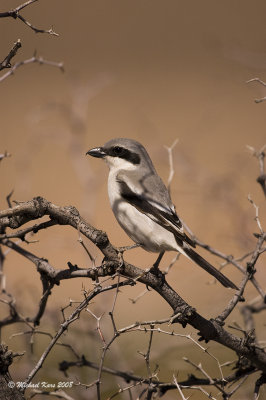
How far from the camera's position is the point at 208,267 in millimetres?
2672

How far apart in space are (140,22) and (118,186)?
5.95 meters

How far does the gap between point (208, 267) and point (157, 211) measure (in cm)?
40

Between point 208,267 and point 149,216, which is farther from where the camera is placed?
point 149,216

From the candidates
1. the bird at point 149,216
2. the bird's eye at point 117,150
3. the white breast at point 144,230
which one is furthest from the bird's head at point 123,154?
the white breast at point 144,230

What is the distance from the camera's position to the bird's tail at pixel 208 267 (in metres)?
2.57

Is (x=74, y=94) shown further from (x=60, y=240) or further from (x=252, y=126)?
(x=252, y=126)

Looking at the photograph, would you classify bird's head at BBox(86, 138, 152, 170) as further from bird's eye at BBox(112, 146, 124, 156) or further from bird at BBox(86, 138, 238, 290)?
bird at BBox(86, 138, 238, 290)

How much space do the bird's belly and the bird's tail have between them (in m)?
0.07

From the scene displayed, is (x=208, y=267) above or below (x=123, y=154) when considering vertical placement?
below

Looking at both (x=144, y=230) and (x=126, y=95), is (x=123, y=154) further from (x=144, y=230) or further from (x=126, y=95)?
(x=126, y=95)

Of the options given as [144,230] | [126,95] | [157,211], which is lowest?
[144,230]

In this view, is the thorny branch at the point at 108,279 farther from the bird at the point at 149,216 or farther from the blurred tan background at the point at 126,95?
the blurred tan background at the point at 126,95

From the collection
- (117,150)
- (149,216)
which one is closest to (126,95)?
(117,150)

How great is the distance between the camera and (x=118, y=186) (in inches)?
120
